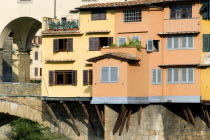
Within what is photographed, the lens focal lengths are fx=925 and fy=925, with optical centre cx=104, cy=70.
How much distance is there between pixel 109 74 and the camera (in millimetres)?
55188

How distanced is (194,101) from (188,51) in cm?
307

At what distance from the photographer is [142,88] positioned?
56000mm

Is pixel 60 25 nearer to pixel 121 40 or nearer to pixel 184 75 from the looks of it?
pixel 121 40

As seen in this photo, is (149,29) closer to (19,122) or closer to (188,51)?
(188,51)

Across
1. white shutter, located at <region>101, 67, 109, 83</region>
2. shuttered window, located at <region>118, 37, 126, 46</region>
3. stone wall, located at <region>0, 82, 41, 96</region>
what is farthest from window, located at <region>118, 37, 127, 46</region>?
stone wall, located at <region>0, 82, 41, 96</region>

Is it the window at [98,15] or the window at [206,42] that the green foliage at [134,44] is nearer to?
the window at [98,15]

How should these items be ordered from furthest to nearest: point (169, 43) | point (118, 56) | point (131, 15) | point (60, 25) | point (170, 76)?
point (60, 25)
point (131, 15)
point (169, 43)
point (170, 76)
point (118, 56)

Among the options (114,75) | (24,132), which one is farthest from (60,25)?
(24,132)

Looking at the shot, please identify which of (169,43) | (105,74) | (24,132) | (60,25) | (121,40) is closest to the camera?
(105,74)

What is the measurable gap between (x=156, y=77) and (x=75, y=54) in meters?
6.00

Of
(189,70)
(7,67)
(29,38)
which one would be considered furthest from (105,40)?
(7,67)

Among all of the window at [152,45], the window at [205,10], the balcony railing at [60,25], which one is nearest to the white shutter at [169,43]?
the window at [152,45]

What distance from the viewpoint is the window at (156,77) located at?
186ft

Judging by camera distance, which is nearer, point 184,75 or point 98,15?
point 184,75
